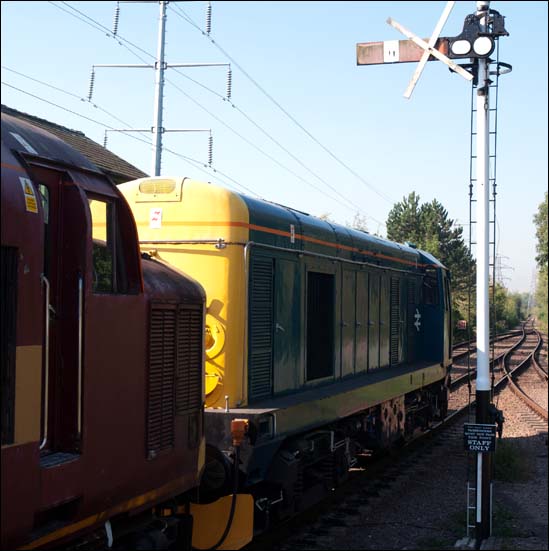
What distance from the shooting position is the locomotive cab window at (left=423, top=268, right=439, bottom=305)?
13.5m

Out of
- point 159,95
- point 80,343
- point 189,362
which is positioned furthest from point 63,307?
point 159,95

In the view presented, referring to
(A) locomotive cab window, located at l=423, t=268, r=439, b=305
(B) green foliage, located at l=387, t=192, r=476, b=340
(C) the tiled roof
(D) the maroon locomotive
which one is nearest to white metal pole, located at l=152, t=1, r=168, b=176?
(C) the tiled roof

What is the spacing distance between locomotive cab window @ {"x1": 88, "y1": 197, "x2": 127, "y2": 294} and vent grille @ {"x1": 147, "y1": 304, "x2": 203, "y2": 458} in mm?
407

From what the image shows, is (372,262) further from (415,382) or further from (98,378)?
(98,378)

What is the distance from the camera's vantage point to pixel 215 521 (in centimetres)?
641

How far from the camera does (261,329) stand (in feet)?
24.3

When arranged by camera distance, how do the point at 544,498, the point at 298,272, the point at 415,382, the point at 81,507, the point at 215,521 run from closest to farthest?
the point at 81,507, the point at 215,521, the point at 298,272, the point at 544,498, the point at 415,382

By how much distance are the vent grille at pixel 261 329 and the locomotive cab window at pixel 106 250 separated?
9.17 feet

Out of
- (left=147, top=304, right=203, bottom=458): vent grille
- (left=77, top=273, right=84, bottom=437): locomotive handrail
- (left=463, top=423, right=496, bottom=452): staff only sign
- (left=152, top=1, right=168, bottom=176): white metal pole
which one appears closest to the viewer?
(left=77, top=273, right=84, bottom=437): locomotive handrail

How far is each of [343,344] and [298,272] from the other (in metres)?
1.70

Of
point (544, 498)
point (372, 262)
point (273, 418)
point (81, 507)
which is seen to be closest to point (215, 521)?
point (273, 418)

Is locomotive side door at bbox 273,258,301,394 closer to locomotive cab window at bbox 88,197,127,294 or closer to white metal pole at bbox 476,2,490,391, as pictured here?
white metal pole at bbox 476,2,490,391

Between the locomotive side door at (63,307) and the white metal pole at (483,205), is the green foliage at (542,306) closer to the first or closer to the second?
the white metal pole at (483,205)

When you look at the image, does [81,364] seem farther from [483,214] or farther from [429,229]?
[429,229]
